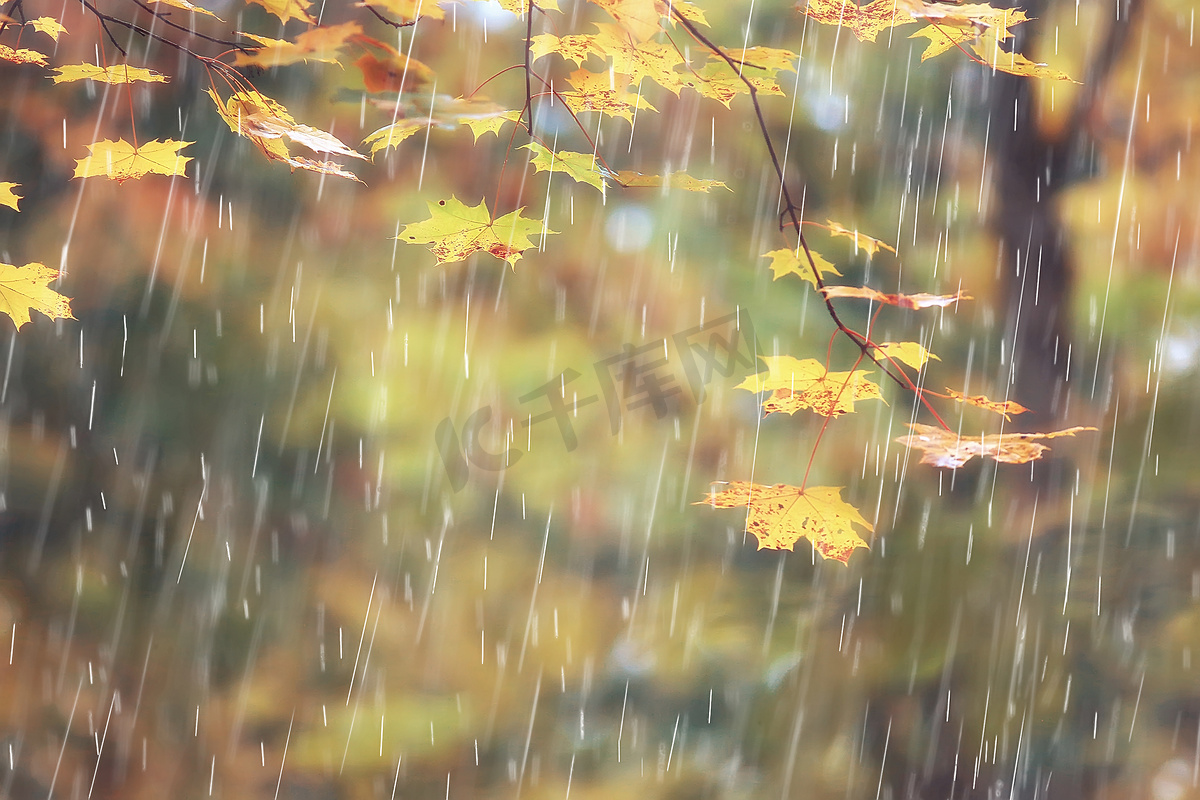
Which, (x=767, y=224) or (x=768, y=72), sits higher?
(x=768, y=72)

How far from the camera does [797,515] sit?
5.52 ft

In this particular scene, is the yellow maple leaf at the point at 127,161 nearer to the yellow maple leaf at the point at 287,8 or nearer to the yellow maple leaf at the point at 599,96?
the yellow maple leaf at the point at 287,8

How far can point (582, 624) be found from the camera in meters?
2.78

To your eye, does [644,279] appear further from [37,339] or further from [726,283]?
[37,339]

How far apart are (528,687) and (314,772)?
2.47 feet

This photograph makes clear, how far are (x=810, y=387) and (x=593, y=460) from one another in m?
1.18

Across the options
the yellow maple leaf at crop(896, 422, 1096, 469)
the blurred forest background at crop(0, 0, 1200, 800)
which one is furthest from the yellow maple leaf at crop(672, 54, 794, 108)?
the blurred forest background at crop(0, 0, 1200, 800)

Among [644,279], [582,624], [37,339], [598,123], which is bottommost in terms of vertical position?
[582,624]

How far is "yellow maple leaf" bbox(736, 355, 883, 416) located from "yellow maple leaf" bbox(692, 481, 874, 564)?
0.61 ft

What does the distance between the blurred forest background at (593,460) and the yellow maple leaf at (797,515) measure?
0.67m

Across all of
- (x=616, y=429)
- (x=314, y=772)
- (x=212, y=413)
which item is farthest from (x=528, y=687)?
(x=212, y=413)

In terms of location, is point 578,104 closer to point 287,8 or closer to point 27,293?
point 287,8

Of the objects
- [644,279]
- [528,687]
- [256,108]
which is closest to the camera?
[256,108]

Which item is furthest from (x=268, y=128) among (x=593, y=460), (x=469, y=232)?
(x=593, y=460)
